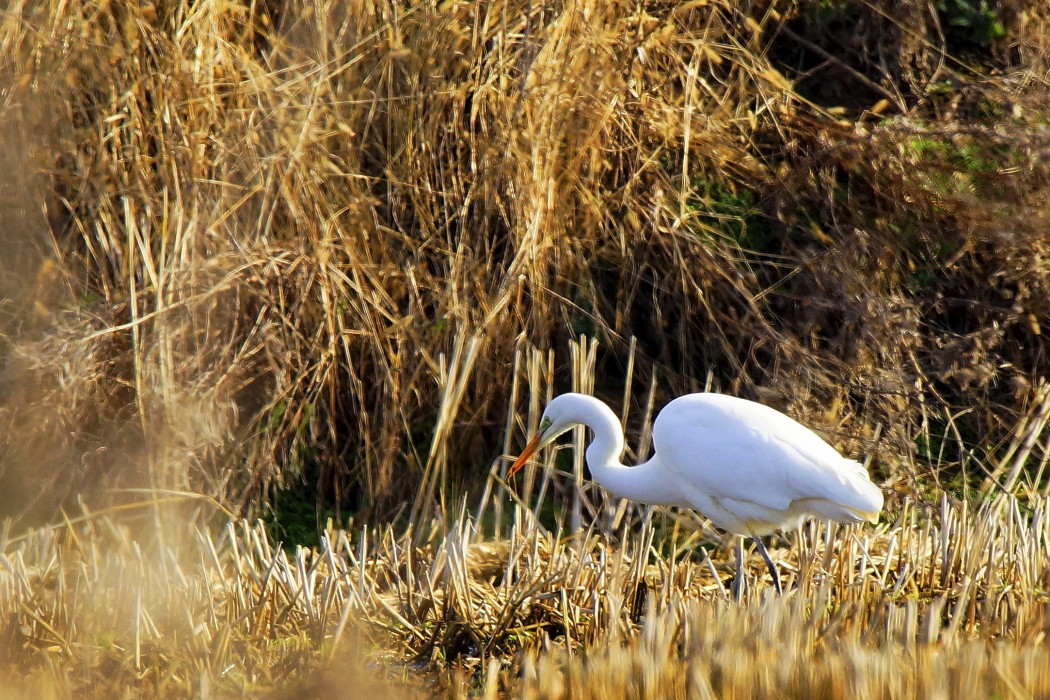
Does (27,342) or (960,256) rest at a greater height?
(960,256)

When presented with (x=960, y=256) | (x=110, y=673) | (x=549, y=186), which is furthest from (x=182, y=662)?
(x=960, y=256)

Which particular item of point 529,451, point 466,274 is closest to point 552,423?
point 529,451

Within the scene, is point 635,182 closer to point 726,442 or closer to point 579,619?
point 726,442

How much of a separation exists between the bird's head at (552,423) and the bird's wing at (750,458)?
0.29 m

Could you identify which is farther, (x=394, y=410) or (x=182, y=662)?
(x=394, y=410)

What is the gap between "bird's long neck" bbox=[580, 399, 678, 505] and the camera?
3.62 metres

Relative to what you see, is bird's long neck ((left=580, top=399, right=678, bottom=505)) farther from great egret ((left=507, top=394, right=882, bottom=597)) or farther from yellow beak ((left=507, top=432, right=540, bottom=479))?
yellow beak ((left=507, top=432, right=540, bottom=479))

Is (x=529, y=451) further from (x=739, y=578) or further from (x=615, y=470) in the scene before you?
(x=739, y=578)

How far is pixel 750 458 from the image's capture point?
3.40 m

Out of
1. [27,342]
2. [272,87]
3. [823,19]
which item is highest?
[823,19]

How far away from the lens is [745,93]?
5.41 metres

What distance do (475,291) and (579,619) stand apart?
1735mm

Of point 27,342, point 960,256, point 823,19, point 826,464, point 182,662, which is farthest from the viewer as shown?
point 823,19

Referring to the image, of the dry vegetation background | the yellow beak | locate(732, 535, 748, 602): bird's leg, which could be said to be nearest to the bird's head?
the yellow beak
